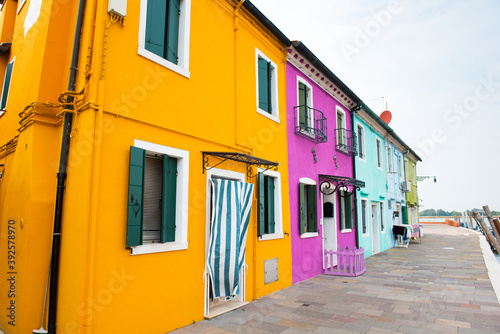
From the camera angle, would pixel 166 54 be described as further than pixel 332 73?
No

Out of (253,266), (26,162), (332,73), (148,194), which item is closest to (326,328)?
(253,266)

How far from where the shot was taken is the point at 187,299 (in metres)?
5.43

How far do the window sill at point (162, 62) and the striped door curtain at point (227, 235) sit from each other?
81.2 inches

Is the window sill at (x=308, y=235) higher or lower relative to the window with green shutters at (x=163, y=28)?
lower

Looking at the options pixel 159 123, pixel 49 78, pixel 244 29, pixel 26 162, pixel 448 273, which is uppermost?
pixel 244 29

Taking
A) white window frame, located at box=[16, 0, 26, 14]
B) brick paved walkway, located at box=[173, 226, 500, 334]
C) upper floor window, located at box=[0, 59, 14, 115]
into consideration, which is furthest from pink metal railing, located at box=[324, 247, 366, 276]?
white window frame, located at box=[16, 0, 26, 14]

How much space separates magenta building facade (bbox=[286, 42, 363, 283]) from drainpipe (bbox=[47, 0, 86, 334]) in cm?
588

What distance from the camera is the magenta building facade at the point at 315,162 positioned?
9.40 meters

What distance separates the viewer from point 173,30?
5.95m

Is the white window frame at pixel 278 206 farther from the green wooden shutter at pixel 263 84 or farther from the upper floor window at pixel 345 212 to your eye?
the upper floor window at pixel 345 212

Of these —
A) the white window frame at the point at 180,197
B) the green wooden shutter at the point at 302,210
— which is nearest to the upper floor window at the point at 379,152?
the green wooden shutter at the point at 302,210

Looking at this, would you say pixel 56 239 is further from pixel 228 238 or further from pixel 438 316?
pixel 438 316

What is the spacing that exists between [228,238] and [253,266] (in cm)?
129

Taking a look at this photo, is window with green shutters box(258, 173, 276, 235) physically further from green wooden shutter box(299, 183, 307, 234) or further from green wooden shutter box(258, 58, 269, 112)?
green wooden shutter box(258, 58, 269, 112)
